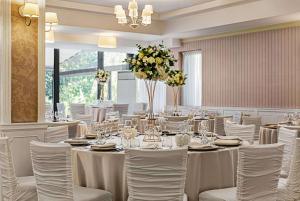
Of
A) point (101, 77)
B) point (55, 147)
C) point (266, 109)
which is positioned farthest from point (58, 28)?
point (55, 147)

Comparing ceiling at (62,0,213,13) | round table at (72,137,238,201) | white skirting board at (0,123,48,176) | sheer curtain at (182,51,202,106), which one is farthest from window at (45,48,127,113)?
round table at (72,137,238,201)

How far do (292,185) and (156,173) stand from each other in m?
1.60

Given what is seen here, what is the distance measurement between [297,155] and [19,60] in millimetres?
3377

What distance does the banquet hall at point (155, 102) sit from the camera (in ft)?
11.4

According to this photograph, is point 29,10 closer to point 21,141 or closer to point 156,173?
point 21,141

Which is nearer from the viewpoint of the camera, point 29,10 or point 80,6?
point 29,10

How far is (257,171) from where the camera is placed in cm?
343

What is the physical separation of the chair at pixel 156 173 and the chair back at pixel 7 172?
47.9 inches

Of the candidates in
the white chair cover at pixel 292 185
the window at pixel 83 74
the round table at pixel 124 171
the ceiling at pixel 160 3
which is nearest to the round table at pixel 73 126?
the ceiling at pixel 160 3

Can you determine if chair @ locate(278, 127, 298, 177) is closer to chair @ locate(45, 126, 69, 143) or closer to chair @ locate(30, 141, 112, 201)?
chair @ locate(30, 141, 112, 201)

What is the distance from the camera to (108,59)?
16.4 metres

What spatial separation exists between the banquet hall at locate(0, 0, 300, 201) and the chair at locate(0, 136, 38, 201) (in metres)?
0.01

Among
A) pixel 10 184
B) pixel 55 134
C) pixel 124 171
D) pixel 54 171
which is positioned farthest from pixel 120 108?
pixel 54 171

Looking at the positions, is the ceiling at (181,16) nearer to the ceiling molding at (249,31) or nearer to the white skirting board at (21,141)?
the ceiling molding at (249,31)
